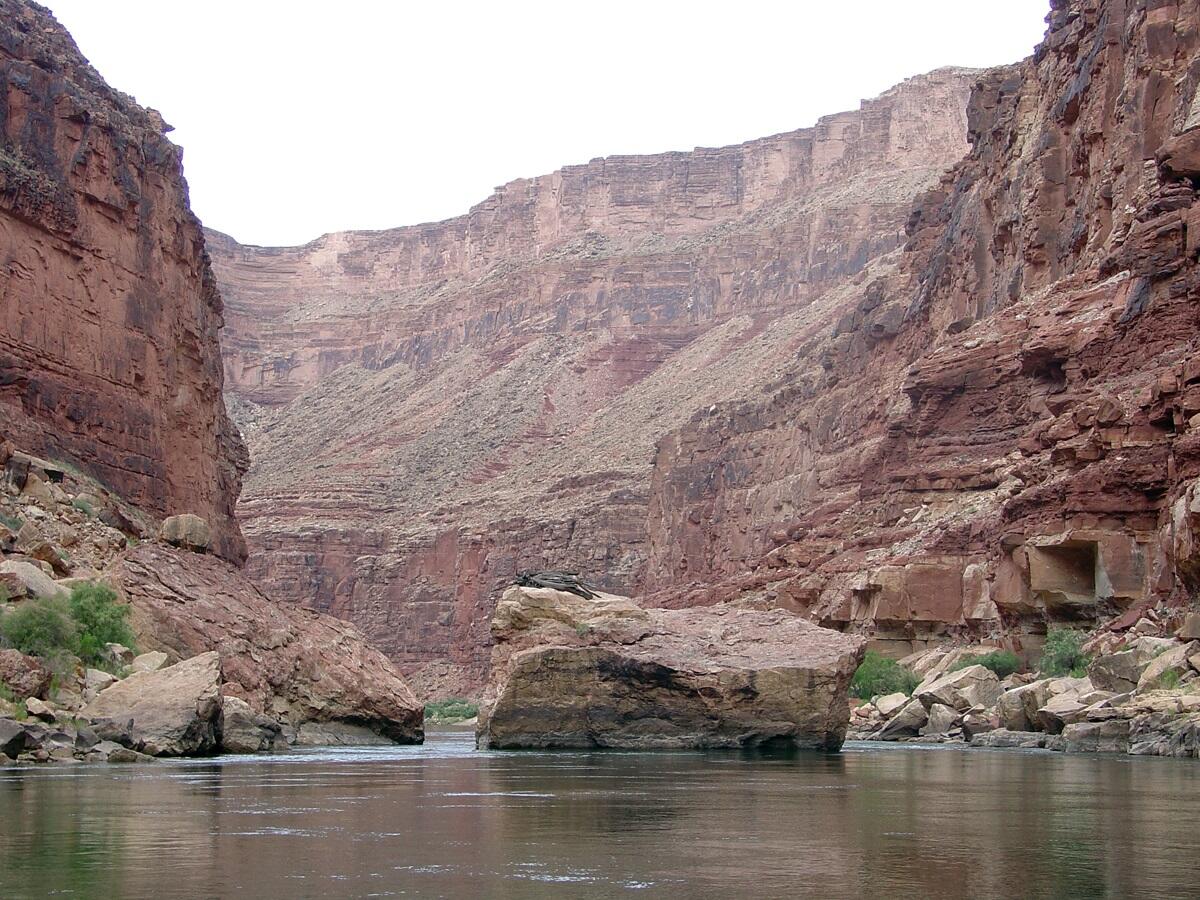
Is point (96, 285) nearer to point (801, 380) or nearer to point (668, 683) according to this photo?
point (668, 683)

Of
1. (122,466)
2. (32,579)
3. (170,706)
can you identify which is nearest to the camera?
(170,706)

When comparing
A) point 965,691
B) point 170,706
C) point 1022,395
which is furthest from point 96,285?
point 1022,395

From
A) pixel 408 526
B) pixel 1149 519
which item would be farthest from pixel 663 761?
pixel 408 526

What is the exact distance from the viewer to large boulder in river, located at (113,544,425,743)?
31375 mm

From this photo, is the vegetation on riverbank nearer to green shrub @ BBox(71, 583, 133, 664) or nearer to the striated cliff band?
the striated cliff band

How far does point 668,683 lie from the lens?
2723cm

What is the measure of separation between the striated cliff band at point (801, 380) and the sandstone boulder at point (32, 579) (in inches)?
754

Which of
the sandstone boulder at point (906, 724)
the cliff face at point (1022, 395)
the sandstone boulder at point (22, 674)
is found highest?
the cliff face at point (1022, 395)

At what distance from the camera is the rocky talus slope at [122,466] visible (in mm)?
25719

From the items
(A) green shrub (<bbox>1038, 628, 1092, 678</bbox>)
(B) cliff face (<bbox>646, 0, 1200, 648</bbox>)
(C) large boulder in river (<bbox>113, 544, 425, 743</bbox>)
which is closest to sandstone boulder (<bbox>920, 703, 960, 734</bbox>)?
(A) green shrub (<bbox>1038, 628, 1092, 678</bbox>)

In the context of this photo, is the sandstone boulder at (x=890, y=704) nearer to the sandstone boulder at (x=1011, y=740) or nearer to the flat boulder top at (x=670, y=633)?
the sandstone boulder at (x=1011, y=740)

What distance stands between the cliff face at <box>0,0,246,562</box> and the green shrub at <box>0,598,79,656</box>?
10.4 m

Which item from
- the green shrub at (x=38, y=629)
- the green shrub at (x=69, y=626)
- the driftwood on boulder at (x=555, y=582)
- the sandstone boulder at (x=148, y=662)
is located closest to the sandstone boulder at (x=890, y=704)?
the driftwood on boulder at (x=555, y=582)

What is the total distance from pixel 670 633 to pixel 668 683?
3.69 feet
